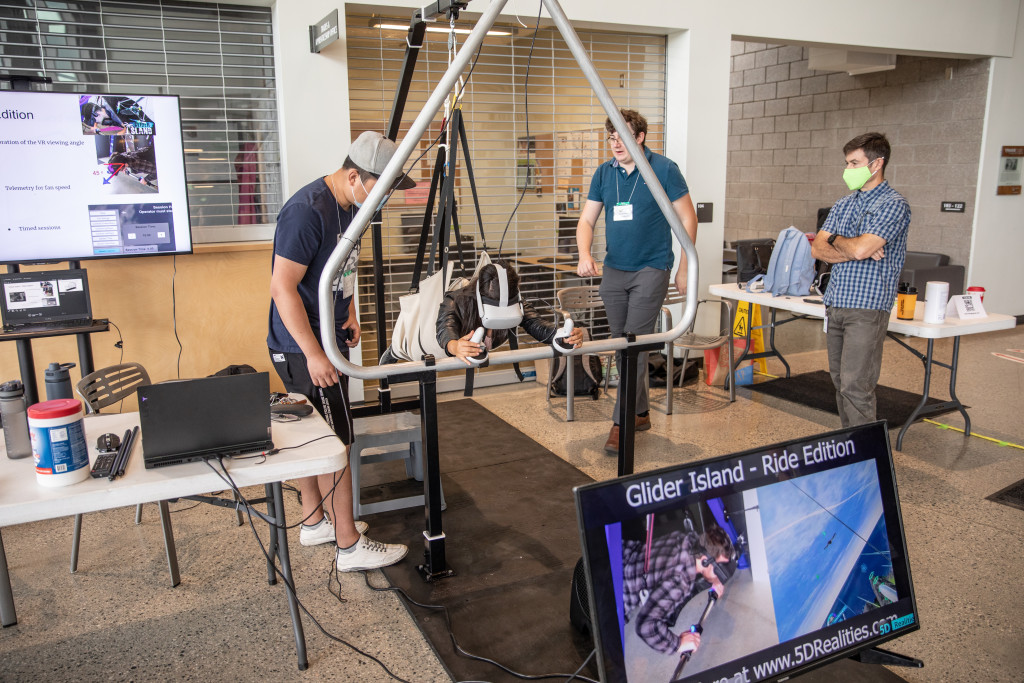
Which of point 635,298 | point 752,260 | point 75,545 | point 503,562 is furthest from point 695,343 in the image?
point 75,545

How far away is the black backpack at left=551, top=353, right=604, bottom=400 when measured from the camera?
4.90 meters

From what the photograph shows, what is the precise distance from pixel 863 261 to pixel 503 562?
215cm

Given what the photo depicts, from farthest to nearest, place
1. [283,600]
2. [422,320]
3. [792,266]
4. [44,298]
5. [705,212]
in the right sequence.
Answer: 1. [705,212]
2. [792,266]
3. [44,298]
4. [283,600]
5. [422,320]

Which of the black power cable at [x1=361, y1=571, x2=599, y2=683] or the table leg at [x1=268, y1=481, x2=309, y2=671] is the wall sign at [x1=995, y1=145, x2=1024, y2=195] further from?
the table leg at [x1=268, y1=481, x2=309, y2=671]

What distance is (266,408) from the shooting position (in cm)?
193

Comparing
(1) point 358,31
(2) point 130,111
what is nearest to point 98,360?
(2) point 130,111

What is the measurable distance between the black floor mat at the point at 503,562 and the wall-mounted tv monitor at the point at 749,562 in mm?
636

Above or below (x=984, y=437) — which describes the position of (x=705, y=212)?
above

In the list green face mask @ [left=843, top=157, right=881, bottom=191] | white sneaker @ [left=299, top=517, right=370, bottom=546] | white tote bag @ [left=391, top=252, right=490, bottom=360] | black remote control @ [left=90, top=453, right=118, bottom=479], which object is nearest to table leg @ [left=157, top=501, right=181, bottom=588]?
white sneaker @ [left=299, top=517, right=370, bottom=546]

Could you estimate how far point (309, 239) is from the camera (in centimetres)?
234

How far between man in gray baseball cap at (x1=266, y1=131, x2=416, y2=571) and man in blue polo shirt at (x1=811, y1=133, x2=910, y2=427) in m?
2.13

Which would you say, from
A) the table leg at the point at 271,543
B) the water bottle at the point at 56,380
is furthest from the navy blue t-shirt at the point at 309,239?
the water bottle at the point at 56,380

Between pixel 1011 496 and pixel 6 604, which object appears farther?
pixel 1011 496

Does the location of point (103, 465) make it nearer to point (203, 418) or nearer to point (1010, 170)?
point (203, 418)
